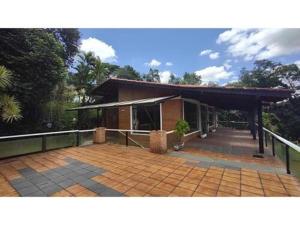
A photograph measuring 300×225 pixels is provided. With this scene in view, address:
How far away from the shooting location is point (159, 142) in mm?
6676

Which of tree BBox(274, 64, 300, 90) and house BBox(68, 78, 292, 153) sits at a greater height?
tree BBox(274, 64, 300, 90)

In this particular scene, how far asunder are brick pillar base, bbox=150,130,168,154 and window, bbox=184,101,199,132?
10.7 feet

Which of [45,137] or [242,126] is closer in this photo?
[45,137]

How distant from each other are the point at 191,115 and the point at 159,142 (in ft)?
14.9

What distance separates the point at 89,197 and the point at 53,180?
1484 mm

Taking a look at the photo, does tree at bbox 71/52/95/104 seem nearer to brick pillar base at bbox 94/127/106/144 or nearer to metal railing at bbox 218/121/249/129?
brick pillar base at bbox 94/127/106/144

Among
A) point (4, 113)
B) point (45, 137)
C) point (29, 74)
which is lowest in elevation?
point (45, 137)

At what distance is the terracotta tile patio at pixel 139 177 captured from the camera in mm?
3549

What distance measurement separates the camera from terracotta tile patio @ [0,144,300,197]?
355 cm

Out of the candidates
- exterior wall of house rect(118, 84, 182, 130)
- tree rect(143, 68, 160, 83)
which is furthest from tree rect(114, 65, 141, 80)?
exterior wall of house rect(118, 84, 182, 130)

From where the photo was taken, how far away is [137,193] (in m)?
3.46

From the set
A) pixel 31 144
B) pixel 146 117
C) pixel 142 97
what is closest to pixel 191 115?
pixel 146 117
